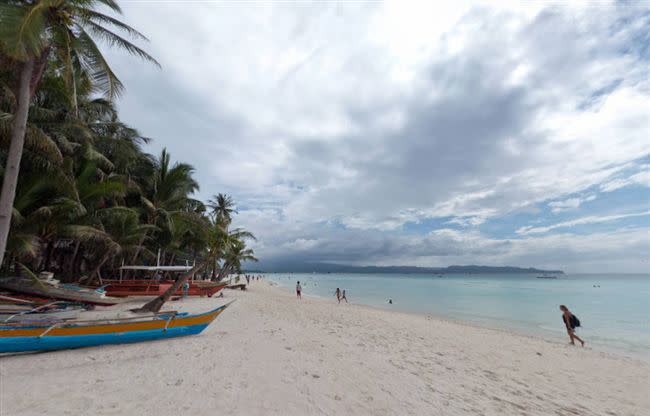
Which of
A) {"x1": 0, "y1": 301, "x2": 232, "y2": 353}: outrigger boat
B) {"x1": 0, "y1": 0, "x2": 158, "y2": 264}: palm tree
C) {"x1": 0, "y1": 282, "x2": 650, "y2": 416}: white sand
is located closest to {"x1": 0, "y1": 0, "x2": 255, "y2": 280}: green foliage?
{"x1": 0, "y1": 0, "x2": 158, "y2": 264}: palm tree

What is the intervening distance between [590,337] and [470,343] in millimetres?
9414

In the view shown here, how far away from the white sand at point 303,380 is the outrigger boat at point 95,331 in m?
0.21

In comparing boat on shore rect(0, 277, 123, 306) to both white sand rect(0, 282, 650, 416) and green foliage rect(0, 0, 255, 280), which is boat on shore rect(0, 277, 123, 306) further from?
white sand rect(0, 282, 650, 416)

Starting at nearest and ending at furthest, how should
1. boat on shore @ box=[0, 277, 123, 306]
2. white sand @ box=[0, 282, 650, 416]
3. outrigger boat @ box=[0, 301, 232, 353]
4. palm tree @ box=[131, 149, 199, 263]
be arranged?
white sand @ box=[0, 282, 650, 416]
outrigger boat @ box=[0, 301, 232, 353]
boat on shore @ box=[0, 277, 123, 306]
palm tree @ box=[131, 149, 199, 263]

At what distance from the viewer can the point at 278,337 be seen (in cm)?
816

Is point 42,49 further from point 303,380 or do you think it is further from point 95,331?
point 303,380

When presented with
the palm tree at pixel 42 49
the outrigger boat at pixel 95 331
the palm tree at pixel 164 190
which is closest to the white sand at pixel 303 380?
the outrigger boat at pixel 95 331

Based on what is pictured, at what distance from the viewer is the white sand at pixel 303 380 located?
4055mm

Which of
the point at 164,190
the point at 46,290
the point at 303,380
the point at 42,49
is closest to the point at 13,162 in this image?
the point at 42,49

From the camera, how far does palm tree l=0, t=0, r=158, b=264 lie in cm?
618

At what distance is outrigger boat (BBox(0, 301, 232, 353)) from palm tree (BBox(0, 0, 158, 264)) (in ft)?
7.29

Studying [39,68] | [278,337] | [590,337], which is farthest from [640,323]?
[39,68]

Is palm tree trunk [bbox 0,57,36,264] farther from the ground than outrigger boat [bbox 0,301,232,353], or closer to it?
farther from the ground

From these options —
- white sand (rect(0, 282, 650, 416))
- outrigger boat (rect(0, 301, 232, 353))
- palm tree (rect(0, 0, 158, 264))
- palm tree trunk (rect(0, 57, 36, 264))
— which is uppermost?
palm tree (rect(0, 0, 158, 264))
